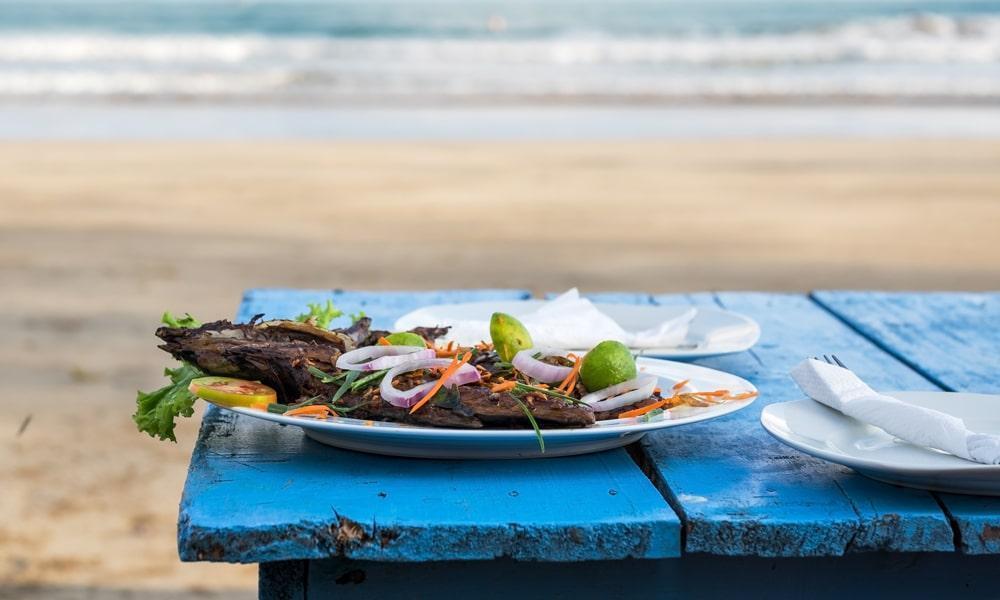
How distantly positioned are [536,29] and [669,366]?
84.3 ft

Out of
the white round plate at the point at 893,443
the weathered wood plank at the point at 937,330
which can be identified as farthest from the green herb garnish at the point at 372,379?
the weathered wood plank at the point at 937,330

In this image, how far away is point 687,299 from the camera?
8.59ft

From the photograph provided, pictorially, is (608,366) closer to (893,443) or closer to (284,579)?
(893,443)

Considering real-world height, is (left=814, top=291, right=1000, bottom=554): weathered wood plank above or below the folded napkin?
below

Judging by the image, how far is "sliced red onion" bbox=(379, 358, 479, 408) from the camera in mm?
1386

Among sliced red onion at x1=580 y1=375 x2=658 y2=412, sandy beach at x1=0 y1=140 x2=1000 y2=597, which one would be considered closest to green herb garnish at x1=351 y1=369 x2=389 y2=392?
sliced red onion at x1=580 y1=375 x2=658 y2=412

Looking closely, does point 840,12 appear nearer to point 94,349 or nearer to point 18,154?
point 18,154

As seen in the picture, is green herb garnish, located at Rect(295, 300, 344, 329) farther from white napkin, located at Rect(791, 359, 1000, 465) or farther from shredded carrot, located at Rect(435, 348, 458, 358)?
white napkin, located at Rect(791, 359, 1000, 465)

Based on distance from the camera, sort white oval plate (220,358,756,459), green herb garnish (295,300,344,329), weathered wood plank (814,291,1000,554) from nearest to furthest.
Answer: white oval plate (220,358,756,459) < green herb garnish (295,300,344,329) < weathered wood plank (814,291,1000,554)

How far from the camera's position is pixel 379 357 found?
148 cm

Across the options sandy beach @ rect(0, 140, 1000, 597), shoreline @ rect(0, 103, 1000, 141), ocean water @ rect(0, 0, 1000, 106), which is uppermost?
ocean water @ rect(0, 0, 1000, 106)

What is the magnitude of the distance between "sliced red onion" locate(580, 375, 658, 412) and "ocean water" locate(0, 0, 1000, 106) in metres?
13.9

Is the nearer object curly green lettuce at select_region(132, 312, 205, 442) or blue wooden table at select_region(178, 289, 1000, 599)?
blue wooden table at select_region(178, 289, 1000, 599)

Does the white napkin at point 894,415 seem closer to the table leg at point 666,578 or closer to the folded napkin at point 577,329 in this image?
the table leg at point 666,578
